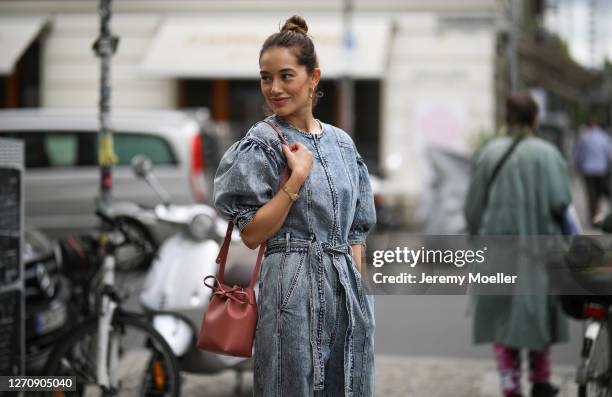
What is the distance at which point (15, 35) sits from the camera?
18.1 m

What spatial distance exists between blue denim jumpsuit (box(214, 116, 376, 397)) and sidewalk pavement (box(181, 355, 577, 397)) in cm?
260

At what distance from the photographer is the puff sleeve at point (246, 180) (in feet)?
8.71

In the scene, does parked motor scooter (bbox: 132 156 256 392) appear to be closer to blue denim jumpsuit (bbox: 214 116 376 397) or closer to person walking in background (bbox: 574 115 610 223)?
blue denim jumpsuit (bbox: 214 116 376 397)

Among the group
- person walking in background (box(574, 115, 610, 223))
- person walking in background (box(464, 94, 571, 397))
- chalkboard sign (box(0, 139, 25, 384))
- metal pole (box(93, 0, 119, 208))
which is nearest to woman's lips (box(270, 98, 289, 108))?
chalkboard sign (box(0, 139, 25, 384))

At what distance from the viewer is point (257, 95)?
1848 cm

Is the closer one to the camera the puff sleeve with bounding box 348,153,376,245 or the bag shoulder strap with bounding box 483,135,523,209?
the puff sleeve with bounding box 348,153,376,245

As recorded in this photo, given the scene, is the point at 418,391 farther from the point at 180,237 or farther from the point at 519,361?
the point at 180,237

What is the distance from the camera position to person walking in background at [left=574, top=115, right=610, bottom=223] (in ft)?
55.0

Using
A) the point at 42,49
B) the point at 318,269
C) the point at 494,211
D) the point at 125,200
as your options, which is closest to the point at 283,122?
the point at 318,269

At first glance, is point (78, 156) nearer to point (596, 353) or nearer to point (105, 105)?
point (105, 105)

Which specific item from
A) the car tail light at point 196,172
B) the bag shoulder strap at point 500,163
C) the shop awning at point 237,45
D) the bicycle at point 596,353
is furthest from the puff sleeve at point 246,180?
the shop awning at point 237,45

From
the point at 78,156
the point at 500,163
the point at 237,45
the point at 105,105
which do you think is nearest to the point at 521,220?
the point at 500,163

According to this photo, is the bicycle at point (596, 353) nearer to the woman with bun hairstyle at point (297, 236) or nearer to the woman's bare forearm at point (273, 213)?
the woman with bun hairstyle at point (297, 236)

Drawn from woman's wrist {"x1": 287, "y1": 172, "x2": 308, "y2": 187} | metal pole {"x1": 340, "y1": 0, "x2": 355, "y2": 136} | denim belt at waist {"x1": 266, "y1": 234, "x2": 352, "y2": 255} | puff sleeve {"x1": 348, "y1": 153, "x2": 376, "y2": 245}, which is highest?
metal pole {"x1": 340, "y1": 0, "x2": 355, "y2": 136}
